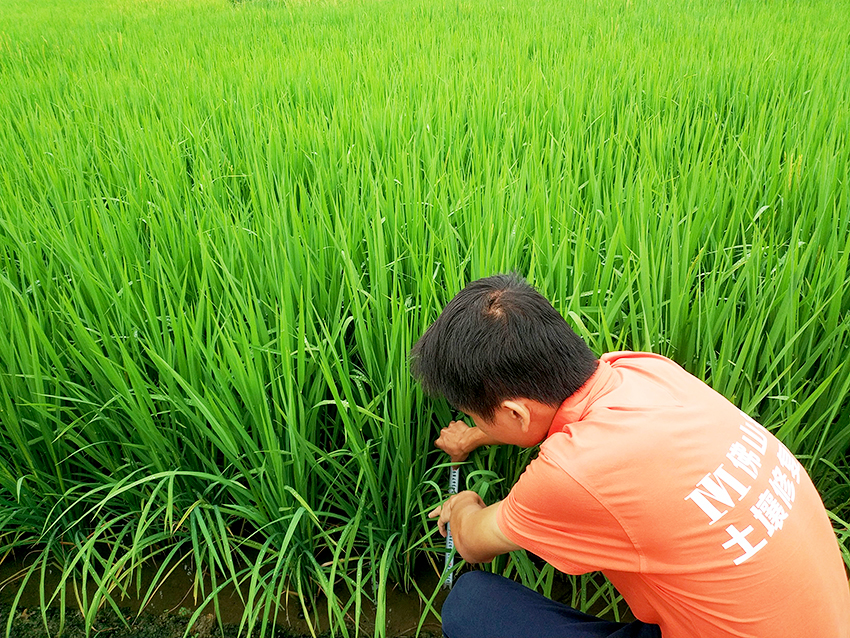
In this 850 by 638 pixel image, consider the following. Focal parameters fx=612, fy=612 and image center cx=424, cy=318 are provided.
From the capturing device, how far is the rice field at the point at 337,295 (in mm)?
1140

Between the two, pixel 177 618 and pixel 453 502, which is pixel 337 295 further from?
pixel 177 618

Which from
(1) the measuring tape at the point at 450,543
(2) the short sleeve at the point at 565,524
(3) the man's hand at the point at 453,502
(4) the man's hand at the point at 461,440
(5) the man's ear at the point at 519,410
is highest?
(5) the man's ear at the point at 519,410

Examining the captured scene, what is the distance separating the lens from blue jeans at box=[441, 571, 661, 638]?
0.91 m

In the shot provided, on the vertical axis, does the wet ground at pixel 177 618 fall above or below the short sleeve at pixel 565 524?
below

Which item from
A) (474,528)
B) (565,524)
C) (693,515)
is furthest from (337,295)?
(693,515)

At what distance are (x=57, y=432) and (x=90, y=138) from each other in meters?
1.47

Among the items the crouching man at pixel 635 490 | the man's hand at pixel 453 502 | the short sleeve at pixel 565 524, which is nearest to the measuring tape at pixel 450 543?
the man's hand at pixel 453 502

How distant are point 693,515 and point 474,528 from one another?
328 millimetres

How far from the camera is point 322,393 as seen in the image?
1.21 meters

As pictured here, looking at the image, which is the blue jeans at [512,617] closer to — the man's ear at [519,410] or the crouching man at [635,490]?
the crouching man at [635,490]

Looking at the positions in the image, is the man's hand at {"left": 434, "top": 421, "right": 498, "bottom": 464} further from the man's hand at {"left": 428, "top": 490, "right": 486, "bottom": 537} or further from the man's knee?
the man's knee

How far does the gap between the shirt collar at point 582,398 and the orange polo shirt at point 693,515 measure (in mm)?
35

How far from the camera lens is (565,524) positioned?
787 mm

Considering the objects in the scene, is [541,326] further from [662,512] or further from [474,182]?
[474,182]
